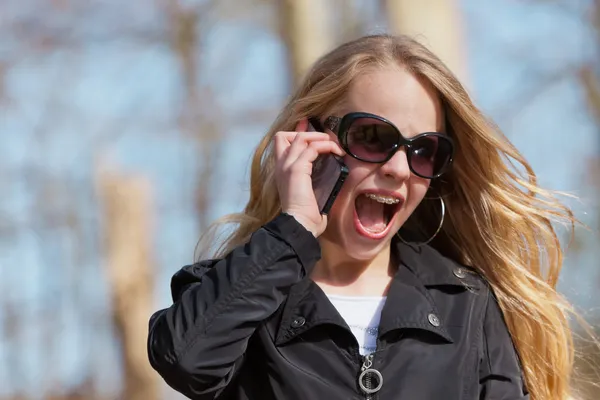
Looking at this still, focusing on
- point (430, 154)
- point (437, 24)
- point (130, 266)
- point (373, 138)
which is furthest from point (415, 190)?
point (130, 266)

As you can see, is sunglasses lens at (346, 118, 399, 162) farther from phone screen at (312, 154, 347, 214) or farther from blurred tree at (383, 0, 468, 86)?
blurred tree at (383, 0, 468, 86)

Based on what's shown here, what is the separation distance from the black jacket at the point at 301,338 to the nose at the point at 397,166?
311 mm

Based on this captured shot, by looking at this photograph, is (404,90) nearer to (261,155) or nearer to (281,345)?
(261,155)

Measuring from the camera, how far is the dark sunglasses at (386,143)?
7.85ft

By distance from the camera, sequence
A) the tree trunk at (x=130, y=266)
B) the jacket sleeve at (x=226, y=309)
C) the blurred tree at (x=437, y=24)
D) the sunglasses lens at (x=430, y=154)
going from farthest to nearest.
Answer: the tree trunk at (x=130, y=266), the blurred tree at (x=437, y=24), the sunglasses lens at (x=430, y=154), the jacket sleeve at (x=226, y=309)

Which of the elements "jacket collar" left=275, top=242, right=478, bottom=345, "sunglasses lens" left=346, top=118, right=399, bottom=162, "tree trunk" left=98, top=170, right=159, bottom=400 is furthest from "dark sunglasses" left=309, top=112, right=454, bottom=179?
"tree trunk" left=98, top=170, right=159, bottom=400

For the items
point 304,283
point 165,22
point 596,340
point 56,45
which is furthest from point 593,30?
point 304,283

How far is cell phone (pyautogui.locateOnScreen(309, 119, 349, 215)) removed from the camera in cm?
240

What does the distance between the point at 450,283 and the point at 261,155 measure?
740 millimetres

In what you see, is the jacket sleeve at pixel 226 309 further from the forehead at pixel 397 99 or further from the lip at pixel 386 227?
the forehead at pixel 397 99

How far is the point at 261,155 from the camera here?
280 cm

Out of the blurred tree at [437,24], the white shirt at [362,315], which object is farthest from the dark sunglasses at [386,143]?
the blurred tree at [437,24]

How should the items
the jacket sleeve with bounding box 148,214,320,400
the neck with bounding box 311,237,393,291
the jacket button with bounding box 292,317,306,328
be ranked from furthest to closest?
the neck with bounding box 311,237,393,291 → the jacket button with bounding box 292,317,306,328 → the jacket sleeve with bounding box 148,214,320,400

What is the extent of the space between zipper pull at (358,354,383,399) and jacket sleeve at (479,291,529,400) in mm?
321
